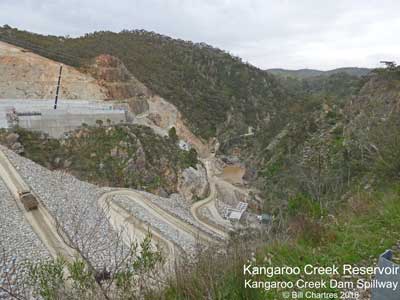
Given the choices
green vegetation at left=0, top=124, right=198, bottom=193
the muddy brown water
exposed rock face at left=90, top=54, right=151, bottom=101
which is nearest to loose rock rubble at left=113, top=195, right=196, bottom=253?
green vegetation at left=0, top=124, right=198, bottom=193

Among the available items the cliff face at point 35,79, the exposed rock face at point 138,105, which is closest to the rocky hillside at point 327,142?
the exposed rock face at point 138,105

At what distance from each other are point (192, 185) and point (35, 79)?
1931 centimetres

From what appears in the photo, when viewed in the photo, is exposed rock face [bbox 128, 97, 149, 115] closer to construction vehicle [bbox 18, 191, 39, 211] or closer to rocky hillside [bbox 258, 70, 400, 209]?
rocky hillside [bbox 258, 70, 400, 209]

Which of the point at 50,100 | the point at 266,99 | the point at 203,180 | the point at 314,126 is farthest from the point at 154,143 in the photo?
the point at 266,99

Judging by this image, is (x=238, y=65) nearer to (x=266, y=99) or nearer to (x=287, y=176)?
(x=266, y=99)

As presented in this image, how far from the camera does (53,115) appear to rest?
81.1 ft

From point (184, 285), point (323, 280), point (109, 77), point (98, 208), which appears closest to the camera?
point (184, 285)

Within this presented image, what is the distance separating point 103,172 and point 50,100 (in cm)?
1202

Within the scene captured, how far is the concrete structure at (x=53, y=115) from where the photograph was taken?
23.3m

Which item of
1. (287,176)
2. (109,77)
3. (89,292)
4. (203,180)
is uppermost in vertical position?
(109,77)

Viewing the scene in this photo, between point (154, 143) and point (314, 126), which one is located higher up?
point (314, 126)

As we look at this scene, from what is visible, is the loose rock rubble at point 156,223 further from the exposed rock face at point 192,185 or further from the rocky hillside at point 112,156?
the exposed rock face at point 192,185

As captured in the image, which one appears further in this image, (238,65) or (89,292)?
(238,65)

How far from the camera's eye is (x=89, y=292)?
374 centimetres
